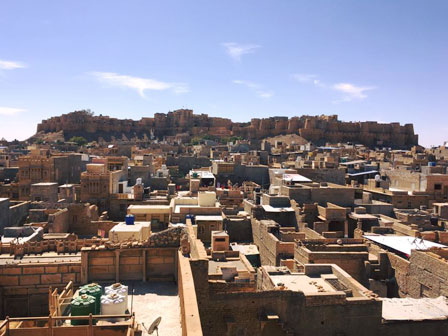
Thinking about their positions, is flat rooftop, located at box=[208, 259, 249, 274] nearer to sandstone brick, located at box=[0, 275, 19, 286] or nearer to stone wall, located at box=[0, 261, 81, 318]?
stone wall, located at box=[0, 261, 81, 318]

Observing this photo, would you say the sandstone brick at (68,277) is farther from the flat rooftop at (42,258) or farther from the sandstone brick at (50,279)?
the flat rooftop at (42,258)

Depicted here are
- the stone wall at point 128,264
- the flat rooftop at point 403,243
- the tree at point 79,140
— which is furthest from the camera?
the tree at point 79,140

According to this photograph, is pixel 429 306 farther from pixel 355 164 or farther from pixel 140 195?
pixel 355 164

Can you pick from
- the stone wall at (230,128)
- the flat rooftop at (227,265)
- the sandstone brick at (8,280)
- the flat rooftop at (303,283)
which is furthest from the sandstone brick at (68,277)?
the stone wall at (230,128)

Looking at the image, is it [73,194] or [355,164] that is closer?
[73,194]

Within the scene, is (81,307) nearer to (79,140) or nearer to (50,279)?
(50,279)

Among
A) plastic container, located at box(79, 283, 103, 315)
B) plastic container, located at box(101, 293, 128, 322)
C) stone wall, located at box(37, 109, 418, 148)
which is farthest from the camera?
stone wall, located at box(37, 109, 418, 148)

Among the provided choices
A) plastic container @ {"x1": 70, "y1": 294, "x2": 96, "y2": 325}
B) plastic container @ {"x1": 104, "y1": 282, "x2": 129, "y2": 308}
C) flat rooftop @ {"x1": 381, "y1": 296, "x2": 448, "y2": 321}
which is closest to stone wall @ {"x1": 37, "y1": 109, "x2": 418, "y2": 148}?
flat rooftop @ {"x1": 381, "y1": 296, "x2": 448, "y2": 321}

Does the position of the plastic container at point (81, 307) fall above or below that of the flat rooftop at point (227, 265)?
above

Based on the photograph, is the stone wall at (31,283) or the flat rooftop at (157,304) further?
the stone wall at (31,283)

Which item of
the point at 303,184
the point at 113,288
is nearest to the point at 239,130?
the point at 303,184

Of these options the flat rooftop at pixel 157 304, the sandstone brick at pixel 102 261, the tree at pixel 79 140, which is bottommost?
the flat rooftop at pixel 157 304
